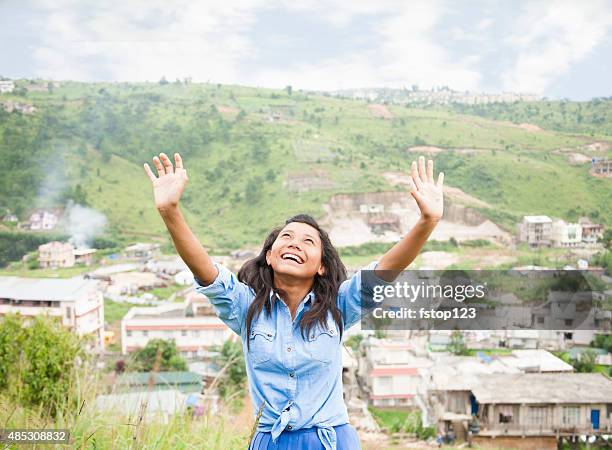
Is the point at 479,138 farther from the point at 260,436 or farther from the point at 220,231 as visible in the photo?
the point at 260,436

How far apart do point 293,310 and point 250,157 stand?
28358 millimetres

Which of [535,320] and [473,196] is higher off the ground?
[473,196]

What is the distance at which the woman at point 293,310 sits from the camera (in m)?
0.91

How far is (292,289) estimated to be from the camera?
0.99 metres

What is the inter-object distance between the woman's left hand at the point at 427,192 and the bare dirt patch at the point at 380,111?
34032mm

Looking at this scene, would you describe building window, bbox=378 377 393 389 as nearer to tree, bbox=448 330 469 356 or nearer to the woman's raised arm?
tree, bbox=448 330 469 356

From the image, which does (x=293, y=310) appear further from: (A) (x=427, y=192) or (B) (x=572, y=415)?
(B) (x=572, y=415)

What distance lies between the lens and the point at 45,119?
31953mm

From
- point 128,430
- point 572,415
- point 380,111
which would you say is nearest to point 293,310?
point 128,430

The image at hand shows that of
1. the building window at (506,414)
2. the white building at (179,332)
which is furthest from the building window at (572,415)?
the white building at (179,332)

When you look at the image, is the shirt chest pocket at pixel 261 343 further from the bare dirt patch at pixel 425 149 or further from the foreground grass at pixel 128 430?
the bare dirt patch at pixel 425 149

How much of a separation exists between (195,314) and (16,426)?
45.4ft

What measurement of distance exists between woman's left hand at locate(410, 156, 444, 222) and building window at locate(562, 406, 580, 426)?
8082mm

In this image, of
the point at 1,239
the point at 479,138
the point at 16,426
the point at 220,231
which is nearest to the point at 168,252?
the point at 220,231
